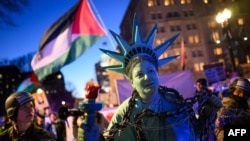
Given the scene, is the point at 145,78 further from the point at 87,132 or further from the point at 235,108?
the point at 235,108

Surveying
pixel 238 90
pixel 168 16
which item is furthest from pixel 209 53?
pixel 238 90

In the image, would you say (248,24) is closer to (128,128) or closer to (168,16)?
(128,128)

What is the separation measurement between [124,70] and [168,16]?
64.5m

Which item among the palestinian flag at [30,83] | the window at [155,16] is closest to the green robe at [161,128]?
the palestinian flag at [30,83]

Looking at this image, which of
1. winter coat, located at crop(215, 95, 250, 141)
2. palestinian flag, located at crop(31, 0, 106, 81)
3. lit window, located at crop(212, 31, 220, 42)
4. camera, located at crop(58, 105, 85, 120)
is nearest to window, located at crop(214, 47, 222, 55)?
lit window, located at crop(212, 31, 220, 42)

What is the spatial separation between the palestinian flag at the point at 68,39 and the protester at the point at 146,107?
290 inches

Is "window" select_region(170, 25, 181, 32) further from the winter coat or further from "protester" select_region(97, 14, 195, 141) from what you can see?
"protester" select_region(97, 14, 195, 141)

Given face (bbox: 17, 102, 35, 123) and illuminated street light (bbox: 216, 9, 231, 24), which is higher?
illuminated street light (bbox: 216, 9, 231, 24)

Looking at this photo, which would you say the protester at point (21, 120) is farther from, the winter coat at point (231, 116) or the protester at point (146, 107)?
the winter coat at point (231, 116)

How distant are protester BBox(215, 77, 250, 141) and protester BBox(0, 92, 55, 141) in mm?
2839

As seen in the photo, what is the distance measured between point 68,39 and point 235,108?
6.82 metres

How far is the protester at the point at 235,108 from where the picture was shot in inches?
213

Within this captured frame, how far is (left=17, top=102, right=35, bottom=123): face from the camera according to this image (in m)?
4.31

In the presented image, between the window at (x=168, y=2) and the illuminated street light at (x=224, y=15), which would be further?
the window at (x=168, y=2)
